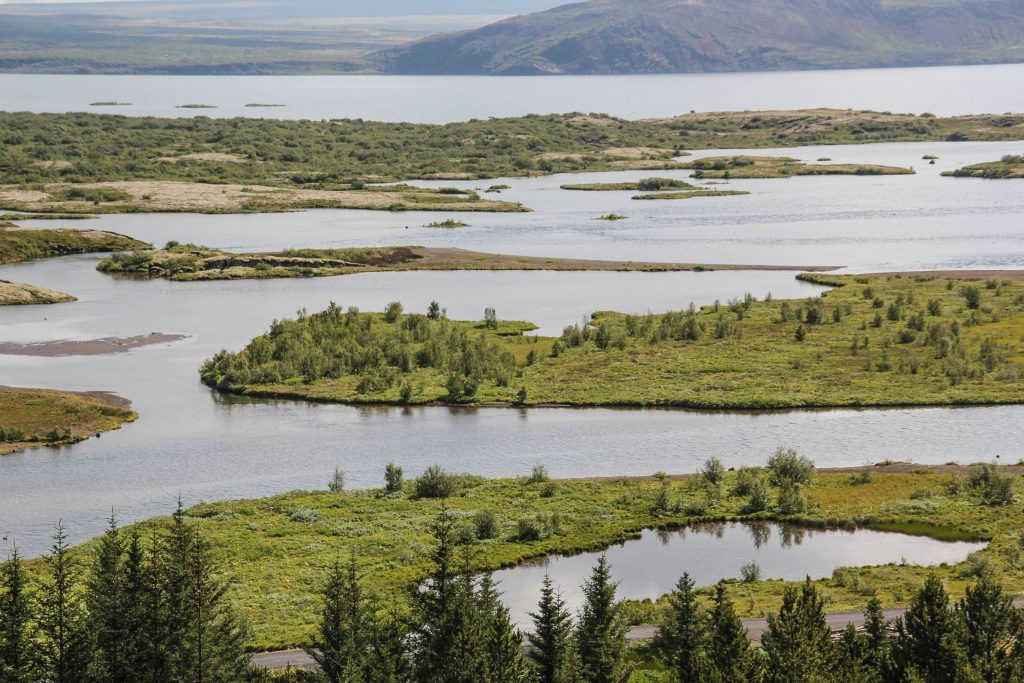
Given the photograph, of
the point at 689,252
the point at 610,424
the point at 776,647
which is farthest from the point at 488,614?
the point at 689,252

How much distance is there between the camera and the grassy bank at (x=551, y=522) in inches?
2012

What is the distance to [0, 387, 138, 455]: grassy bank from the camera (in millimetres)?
74312

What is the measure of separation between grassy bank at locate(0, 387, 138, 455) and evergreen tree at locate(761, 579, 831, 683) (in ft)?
156

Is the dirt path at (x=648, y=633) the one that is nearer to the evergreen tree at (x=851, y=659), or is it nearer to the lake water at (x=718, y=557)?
A: the evergreen tree at (x=851, y=659)

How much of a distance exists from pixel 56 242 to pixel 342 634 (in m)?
122

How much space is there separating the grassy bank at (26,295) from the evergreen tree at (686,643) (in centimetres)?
9008

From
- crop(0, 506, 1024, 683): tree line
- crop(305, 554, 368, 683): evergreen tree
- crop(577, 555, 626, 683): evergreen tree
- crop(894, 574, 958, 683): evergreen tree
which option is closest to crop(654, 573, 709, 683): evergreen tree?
crop(0, 506, 1024, 683): tree line

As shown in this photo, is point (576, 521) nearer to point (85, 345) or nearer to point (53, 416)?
point (53, 416)

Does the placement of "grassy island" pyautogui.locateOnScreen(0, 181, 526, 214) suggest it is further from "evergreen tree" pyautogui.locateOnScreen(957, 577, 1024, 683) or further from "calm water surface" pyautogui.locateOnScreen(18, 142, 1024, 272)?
"evergreen tree" pyautogui.locateOnScreen(957, 577, 1024, 683)

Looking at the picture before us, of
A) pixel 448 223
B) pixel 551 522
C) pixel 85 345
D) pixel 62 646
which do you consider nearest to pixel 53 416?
pixel 85 345

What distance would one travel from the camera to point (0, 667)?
124 feet

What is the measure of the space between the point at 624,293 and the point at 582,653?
7961cm

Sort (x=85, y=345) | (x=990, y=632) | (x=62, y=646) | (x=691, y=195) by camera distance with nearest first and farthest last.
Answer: (x=62, y=646) < (x=990, y=632) < (x=85, y=345) < (x=691, y=195)

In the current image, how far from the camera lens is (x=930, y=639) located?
39281mm
